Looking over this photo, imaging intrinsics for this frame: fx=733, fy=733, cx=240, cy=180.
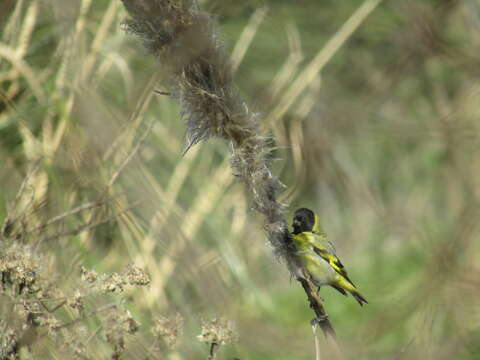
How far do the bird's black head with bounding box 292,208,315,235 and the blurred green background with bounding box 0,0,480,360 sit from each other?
23 centimetres

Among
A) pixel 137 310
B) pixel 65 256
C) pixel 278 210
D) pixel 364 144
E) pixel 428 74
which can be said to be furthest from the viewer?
pixel 428 74

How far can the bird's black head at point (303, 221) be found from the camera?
1822 mm

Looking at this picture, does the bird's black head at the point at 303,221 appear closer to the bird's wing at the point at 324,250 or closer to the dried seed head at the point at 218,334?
the bird's wing at the point at 324,250

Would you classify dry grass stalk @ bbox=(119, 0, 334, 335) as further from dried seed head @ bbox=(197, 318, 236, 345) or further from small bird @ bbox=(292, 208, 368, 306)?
small bird @ bbox=(292, 208, 368, 306)

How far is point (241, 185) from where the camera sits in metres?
2.97

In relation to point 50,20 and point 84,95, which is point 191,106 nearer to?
point 84,95

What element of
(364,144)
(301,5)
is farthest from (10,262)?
(301,5)

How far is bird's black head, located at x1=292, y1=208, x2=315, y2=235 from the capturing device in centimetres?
182

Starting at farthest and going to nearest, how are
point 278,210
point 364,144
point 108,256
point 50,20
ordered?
point 364,144 → point 50,20 → point 108,256 → point 278,210

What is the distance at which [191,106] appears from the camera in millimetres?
953

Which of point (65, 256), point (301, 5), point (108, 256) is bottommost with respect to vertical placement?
point (65, 256)

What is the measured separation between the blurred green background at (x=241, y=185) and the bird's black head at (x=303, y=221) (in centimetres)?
23

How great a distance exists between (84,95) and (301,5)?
8.45 feet

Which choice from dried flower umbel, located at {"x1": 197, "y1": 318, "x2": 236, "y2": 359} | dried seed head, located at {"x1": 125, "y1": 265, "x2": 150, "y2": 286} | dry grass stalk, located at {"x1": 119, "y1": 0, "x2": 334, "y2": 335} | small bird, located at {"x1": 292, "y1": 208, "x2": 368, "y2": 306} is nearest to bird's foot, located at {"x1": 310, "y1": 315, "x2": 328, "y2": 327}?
dry grass stalk, located at {"x1": 119, "y1": 0, "x2": 334, "y2": 335}
